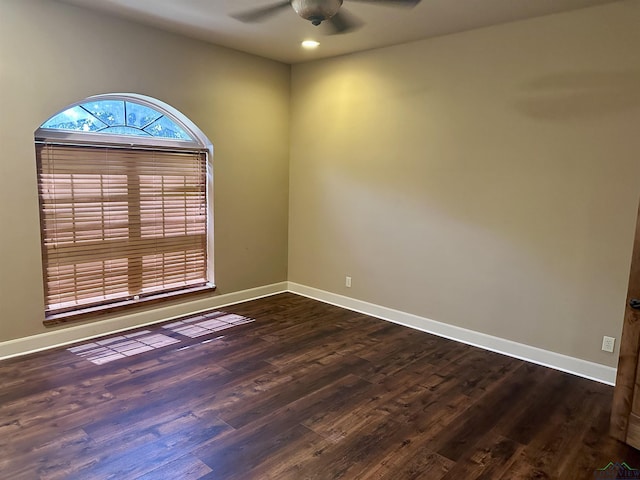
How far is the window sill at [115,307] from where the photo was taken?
11.8 feet

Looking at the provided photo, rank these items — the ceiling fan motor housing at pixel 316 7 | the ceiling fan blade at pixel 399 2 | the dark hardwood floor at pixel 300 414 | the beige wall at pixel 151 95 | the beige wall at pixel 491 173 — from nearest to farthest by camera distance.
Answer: the dark hardwood floor at pixel 300 414 < the ceiling fan motor housing at pixel 316 7 < the ceiling fan blade at pixel 399 2 < the beige wall at pixel 491 173 < the beige wall at pixel 151 95

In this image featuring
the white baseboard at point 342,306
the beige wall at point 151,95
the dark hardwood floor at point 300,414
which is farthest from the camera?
the white baseboard at point 342,306

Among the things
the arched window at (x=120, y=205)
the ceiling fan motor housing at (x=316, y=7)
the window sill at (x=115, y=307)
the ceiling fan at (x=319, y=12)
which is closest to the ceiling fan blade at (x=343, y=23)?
the ceiling fan at (x=319, y=12)

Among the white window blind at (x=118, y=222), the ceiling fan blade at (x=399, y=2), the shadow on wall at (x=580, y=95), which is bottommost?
the white window blind at (x=118, y=222)

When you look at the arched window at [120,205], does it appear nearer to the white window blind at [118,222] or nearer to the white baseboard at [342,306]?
the white window blind at [118,222]

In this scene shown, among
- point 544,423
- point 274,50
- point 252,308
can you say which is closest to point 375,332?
point 252,308

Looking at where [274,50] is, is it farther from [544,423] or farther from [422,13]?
[544,423]

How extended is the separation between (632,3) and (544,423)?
2.79 metres

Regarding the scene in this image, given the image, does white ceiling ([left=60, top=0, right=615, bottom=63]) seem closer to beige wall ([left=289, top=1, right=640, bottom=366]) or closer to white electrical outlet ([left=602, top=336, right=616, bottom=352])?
beige wall ([left=289, top=1, right=640, bottom=366])

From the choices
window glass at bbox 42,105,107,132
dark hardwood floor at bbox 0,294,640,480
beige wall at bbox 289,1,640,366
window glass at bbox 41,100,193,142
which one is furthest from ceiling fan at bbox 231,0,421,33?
dark hardwood floor at bbox 0,294,640,480

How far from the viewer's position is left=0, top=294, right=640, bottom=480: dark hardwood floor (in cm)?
221

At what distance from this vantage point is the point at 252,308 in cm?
473

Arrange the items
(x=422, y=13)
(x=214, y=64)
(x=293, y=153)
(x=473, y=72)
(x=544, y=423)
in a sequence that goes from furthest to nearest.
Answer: (x=293, y=153)
(x=214, y=64)
(x=473, y=72)
(x=422, y=13)
(x=544, y=423)

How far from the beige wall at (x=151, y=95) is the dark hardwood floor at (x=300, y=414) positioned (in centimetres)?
100
